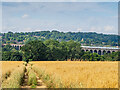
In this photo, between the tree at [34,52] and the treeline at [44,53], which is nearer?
the tree at [34,52]

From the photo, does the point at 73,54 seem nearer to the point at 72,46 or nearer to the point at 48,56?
the point at 72,46

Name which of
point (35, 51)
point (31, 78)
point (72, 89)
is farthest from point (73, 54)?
point (72, 89)

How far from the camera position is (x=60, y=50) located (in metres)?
79.8

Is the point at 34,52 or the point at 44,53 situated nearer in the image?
the point at 34,52

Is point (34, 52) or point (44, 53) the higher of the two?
point (34, 52)

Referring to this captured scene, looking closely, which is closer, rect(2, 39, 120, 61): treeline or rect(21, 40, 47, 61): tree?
rect(21, 40, 47, 61): tree

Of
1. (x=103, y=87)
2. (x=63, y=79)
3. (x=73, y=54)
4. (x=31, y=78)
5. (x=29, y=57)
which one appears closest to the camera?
(x=103, y=87)

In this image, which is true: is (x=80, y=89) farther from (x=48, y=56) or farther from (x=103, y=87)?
(x=48, y=56)

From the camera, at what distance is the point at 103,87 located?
25.1 feet

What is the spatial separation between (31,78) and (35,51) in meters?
57.5

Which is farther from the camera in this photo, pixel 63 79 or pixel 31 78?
pixel 31 78

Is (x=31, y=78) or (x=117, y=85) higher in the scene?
(x=117, y=85)

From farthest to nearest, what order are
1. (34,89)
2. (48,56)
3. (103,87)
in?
(48,56) < (34,89) < (103,87)

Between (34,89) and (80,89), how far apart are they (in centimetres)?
518
